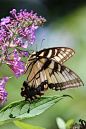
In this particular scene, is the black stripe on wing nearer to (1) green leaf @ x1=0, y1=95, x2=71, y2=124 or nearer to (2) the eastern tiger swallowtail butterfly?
(2) the eastern tiger swallowtail butterfly

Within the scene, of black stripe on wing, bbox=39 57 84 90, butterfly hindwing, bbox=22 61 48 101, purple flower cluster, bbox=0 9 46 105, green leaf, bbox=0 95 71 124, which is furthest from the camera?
butterfly hindwing, bbox=22 61 48 101

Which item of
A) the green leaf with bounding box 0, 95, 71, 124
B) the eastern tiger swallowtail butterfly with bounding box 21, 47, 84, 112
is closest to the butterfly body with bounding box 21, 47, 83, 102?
the eastern tiger swallowtail butterfly with bounding box 21, 47, 84, 112

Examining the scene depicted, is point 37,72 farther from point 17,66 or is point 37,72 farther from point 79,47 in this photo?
point 79,47

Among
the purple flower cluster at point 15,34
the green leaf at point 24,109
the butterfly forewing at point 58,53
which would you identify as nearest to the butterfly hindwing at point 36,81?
the butterfly forewing at point 58,53

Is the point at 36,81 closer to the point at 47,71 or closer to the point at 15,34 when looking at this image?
the point at 47,71

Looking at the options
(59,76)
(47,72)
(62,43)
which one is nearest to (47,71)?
(47,72)

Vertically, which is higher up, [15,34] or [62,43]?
[62,43]

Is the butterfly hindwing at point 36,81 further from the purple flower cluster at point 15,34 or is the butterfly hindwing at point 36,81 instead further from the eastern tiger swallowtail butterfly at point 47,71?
the purple flower cluster at point 15,34
